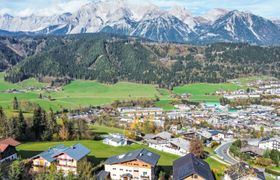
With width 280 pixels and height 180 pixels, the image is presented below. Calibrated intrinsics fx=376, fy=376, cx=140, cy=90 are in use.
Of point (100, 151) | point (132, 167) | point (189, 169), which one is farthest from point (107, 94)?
point (189, 169)

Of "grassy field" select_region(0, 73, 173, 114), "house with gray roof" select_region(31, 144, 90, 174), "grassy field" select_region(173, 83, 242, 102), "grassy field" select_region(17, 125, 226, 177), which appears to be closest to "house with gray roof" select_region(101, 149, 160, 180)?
"house with gray roof" select_region(31, 144, 90, 174)

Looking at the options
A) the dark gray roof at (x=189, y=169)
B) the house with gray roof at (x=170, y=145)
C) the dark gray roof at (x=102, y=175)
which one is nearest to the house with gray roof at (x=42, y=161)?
the dark gray roof at (x=102, y=175)

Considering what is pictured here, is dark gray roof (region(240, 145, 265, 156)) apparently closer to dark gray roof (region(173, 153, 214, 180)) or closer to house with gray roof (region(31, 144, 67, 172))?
dark gray roof (region(173, 153, 214, 180))

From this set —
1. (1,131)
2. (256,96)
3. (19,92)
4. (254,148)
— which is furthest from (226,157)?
(19,92)

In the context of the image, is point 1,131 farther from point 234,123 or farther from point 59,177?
point 234,123

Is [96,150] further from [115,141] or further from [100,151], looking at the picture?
[115,141]
